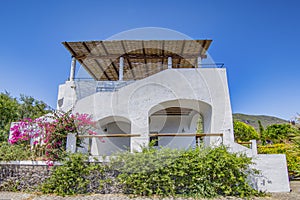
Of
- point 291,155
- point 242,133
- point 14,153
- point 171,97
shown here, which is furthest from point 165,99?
point 242,133

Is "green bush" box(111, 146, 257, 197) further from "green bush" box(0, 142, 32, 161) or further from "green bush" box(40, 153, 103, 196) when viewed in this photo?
"green bush" box(0, 142, 32, 161)

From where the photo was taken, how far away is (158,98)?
926 centimetres

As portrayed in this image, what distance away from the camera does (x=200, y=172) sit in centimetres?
674

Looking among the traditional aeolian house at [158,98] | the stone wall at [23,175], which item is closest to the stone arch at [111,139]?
the traditional aeolian house at [158,98]

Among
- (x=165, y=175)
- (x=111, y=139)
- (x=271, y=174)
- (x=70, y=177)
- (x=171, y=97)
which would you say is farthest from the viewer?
(x=111, y=139)

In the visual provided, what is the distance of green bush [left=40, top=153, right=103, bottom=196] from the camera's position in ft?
22.7

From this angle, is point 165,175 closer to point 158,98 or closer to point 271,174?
point 158,98

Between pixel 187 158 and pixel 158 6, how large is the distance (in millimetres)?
7446

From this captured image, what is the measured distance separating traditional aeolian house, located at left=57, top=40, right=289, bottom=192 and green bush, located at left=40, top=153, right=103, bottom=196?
4.48 ft

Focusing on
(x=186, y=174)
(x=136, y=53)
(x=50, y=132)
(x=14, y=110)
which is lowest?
(x=186, y=174)

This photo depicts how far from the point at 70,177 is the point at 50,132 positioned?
2033 millimetres

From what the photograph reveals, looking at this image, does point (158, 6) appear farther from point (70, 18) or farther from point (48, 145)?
point (48, 145)

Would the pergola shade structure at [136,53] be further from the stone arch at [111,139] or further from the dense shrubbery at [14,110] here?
the dense shrubbery at [14,110]

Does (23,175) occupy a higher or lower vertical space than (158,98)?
lower
